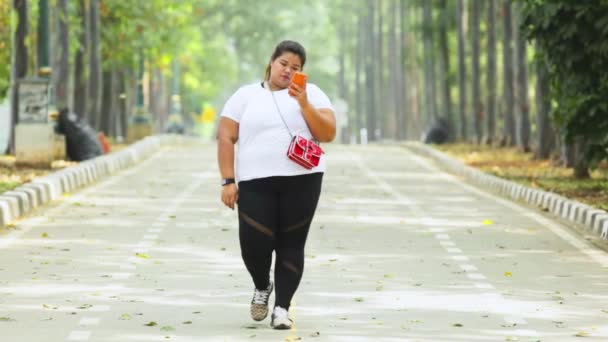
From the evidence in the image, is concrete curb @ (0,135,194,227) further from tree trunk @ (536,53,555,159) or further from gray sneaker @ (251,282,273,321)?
gray sneaker @ (251,282,273,321)

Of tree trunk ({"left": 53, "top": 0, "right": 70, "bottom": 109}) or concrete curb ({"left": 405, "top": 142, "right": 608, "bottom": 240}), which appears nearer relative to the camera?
concrete curb ({"left": 405, "top": 142, "right": 608, "bottom": 240})

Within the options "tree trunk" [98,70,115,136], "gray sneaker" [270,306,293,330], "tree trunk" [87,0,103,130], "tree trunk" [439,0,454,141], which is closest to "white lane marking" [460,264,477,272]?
"gray sneaker" [270,306,293,330]

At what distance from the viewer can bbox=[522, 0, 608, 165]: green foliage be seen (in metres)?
24.2

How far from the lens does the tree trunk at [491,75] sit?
52281mm

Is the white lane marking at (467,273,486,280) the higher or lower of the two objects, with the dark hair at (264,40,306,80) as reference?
lower

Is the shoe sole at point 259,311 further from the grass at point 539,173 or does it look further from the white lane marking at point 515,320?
the grass at point 539,173

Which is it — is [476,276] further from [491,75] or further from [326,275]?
[491,75]

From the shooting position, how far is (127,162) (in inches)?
1507

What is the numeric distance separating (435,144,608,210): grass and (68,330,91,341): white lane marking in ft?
38.5

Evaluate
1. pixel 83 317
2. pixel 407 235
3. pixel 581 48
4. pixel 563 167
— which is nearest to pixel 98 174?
pixel 563 167

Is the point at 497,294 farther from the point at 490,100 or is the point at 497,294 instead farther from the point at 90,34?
the point at 490,100

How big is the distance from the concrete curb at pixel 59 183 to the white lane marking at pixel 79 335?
926 centimetres

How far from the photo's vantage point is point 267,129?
11.2m

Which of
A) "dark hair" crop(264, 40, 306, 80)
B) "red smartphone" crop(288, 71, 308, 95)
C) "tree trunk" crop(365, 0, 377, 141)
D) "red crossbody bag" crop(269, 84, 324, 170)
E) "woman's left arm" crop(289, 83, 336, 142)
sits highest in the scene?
"dark hair" crop(264, 40, 306, 80)
